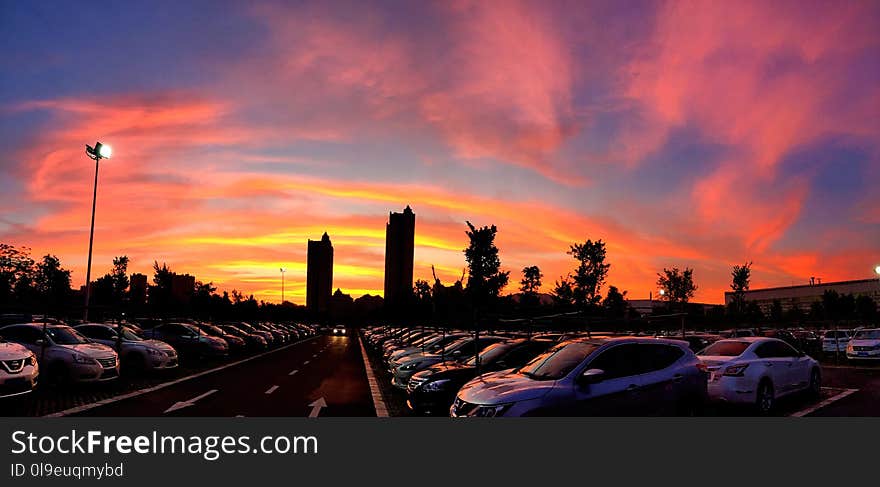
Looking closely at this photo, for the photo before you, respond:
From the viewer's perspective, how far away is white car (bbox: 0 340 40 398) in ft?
39.7

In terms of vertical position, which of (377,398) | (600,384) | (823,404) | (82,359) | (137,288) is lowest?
(377,398)

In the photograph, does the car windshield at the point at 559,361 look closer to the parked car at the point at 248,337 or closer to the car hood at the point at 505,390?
the car hood at the point at 505,390

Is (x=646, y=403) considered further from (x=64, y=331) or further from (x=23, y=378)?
(x=64, y=331)

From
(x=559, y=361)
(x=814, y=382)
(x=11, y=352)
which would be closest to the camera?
(x=559, y=361)

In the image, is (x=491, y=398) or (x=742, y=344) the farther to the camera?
(x=742, y=344)

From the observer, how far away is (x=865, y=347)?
2684cm

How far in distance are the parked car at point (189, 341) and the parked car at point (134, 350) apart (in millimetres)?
6285

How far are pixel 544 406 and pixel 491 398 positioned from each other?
2.38 ft

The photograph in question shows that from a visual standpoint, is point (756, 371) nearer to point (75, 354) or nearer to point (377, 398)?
point (377, 398)

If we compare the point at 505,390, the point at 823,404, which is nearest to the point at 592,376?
the point at 505,390

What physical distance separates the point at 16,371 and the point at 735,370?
14427mm

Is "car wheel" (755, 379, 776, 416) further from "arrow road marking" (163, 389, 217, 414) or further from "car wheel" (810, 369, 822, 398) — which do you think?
"arrow road marking" (163, 389, 217, 414)
